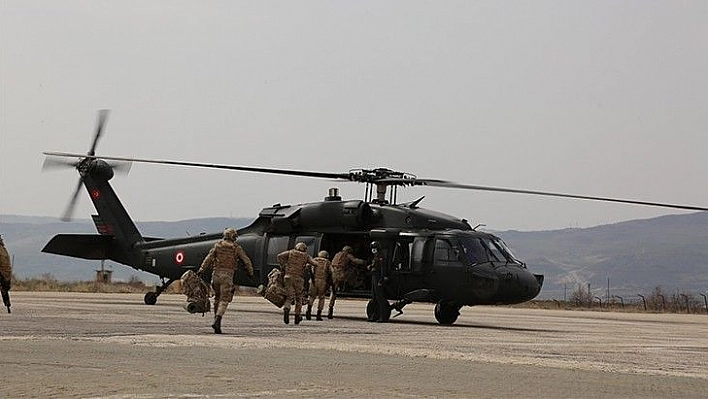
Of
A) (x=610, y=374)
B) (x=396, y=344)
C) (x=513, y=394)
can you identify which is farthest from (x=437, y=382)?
(x=396, y=344)

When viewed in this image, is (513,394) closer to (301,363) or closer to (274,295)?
(301,363)

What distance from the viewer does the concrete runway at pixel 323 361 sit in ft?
37.1

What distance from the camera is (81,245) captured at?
116ft

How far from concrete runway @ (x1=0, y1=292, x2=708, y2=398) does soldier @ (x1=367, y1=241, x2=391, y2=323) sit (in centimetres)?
333

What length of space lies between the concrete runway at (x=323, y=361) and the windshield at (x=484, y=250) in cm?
298

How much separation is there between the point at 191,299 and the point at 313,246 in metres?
4.23

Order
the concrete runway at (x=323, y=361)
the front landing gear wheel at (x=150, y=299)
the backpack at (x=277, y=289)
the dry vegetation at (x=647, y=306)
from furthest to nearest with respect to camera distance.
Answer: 1. the dry vegetation at (x=647, y=306)
2. the front landing gear wheel at (x=150, y=299)
3. the backpack at (x=277, y=289)
4. the concrete runway at (x=323, y=361)

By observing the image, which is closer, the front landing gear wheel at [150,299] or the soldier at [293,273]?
the soldier at [293,273]

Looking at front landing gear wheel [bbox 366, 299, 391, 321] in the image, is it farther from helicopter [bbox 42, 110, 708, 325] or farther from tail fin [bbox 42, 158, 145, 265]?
tail fin [bbox 42, 158, 145, 265]

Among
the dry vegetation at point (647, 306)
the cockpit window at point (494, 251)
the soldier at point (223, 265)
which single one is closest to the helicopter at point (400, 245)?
the cockpit window at point (494, 251)

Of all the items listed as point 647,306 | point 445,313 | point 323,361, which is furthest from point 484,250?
point 647,306

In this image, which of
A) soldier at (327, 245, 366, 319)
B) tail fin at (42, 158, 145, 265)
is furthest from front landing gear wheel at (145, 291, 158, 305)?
soldier at (327, 245, 366, 319)

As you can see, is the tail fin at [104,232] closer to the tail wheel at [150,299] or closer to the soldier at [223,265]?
the tail wheel at [150,299]

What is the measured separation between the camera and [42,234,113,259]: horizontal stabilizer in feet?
114
